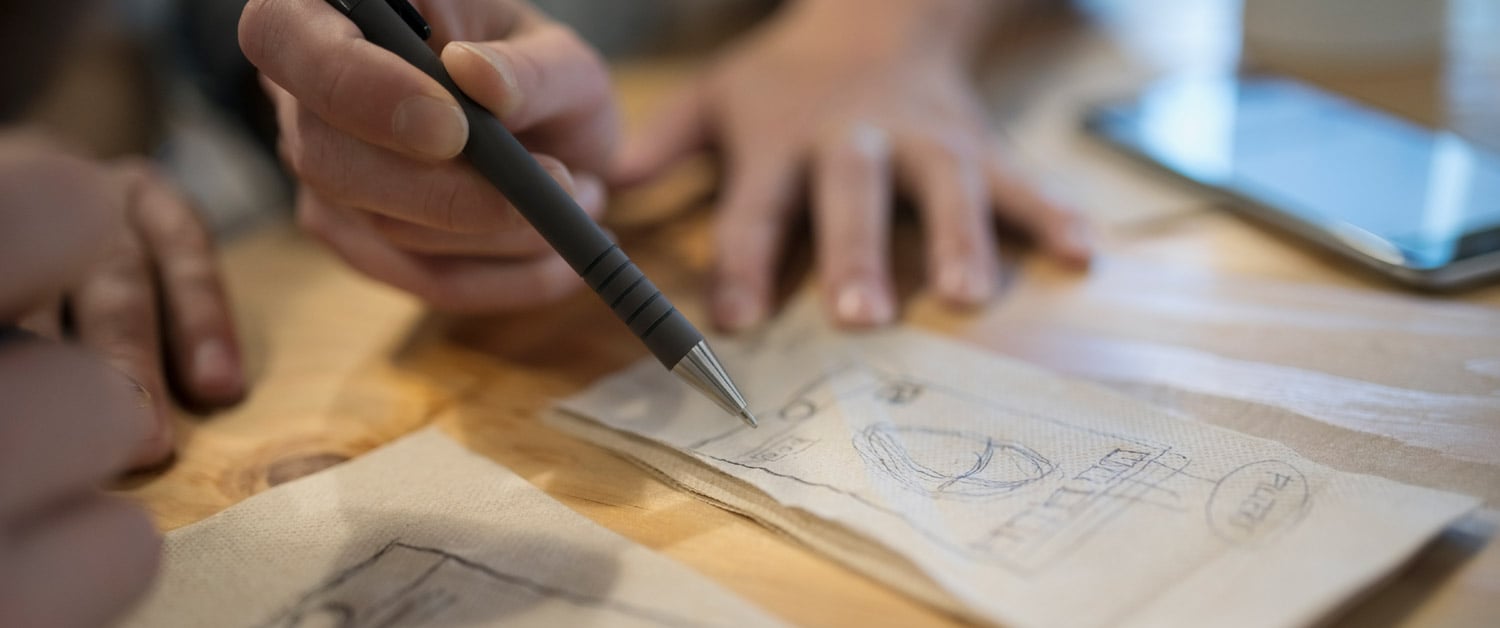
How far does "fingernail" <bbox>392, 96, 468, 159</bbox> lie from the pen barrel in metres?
0.01

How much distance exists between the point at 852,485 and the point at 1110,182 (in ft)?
1.32

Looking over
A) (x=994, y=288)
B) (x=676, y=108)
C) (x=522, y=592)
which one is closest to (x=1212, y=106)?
(x=994, y=288)

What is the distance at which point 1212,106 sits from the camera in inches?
29.5

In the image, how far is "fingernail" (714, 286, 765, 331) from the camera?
0.57m

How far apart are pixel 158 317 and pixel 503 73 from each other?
11.0 inches

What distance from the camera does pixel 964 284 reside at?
0.58m

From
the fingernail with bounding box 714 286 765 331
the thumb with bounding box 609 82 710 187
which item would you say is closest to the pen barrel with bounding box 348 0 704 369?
the fingernail with bounding box 714 286 765 331

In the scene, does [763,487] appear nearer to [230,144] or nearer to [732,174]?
[732,174]

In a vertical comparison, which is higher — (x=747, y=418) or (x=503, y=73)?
(x=503, y=73)

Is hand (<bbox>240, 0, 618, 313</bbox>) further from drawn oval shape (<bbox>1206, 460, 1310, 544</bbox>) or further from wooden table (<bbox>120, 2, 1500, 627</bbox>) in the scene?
drawn oval shape (<bbox>1206, 460, 1310, 544</bbox>)

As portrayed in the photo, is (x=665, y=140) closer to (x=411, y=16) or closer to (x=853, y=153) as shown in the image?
(x=853, y=153)

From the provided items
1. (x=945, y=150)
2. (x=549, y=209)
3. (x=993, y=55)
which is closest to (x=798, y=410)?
(x=549, y=209)

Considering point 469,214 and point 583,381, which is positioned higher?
point 469,214

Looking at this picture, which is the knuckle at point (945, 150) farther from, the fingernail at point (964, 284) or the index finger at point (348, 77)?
the index finger at point (348, 77)
